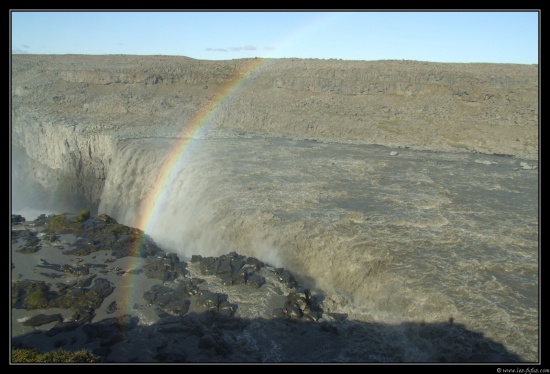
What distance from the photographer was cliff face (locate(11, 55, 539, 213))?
130 ft

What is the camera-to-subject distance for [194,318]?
1576cm

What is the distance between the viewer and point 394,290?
15484mm

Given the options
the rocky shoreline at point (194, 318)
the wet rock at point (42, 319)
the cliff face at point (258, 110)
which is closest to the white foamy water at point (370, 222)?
the rocky shoreline at point (194, 318)

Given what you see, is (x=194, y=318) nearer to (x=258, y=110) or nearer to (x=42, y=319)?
(x=42, y=319)

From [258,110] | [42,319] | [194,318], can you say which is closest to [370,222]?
[194,318]

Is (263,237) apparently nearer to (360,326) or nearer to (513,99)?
(360,326)

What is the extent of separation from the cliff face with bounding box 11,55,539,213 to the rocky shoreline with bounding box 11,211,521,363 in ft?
62.3

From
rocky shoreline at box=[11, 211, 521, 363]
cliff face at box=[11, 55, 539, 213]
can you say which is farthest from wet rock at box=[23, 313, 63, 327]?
cliff face at box=[11, 55, 539, 213]

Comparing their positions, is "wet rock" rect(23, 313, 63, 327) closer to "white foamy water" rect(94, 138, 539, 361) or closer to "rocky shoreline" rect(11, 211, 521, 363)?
"rocky shoreline" rect(11, 211, 521, 363)

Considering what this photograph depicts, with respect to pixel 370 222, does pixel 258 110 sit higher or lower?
higher

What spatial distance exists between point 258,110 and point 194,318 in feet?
116

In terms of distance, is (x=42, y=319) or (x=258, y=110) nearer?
(x=42, y=319)

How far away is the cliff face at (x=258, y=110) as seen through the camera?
39562 millimetres

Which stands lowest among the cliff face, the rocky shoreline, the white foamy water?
the rocky shoreline
